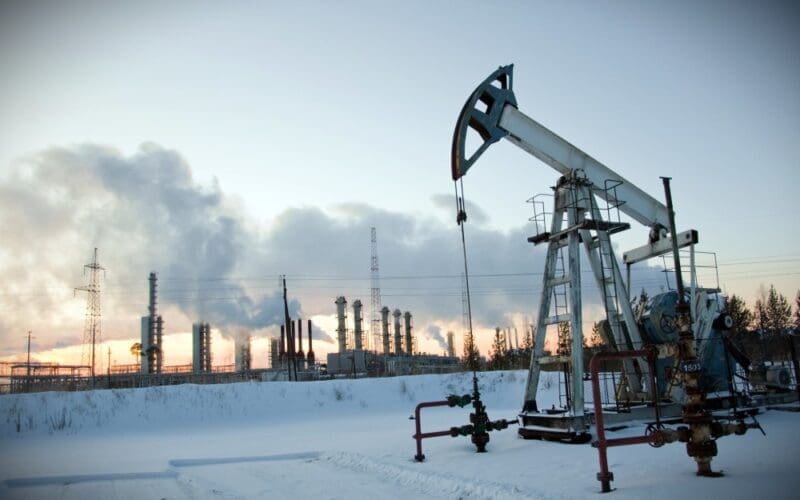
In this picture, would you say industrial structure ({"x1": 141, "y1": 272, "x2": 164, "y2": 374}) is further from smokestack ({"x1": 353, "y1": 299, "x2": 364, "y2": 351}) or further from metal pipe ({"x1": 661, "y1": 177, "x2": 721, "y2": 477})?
metal pipe ({"x1": 661, "y1": 177, "x2": 721, "y2": 477})

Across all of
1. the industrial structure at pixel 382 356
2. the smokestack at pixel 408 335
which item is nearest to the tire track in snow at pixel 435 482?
the industrial structure at pixel 382 356

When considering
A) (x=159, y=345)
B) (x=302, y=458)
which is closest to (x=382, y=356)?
(x=159, y=345)

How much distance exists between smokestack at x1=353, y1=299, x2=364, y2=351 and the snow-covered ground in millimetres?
31740

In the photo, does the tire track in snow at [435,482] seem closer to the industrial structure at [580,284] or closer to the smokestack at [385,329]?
the industrial structure at [580,284]

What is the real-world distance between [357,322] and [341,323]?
6.39 ft

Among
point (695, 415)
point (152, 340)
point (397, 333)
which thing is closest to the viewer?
point (695, 415)

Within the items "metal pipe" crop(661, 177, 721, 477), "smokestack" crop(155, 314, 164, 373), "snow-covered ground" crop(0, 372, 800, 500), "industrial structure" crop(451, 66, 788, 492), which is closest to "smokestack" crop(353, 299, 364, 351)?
"smokestack" crop(155, 314, 164, 373)

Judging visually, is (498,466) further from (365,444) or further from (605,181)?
(605,181)

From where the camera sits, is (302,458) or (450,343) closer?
(302,458)

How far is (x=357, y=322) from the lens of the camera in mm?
53062

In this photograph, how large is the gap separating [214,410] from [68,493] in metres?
12.9

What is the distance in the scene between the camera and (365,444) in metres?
11.6

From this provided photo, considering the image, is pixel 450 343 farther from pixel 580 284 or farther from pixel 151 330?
pixel 580 284

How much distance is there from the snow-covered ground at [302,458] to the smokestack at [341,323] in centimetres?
3027
